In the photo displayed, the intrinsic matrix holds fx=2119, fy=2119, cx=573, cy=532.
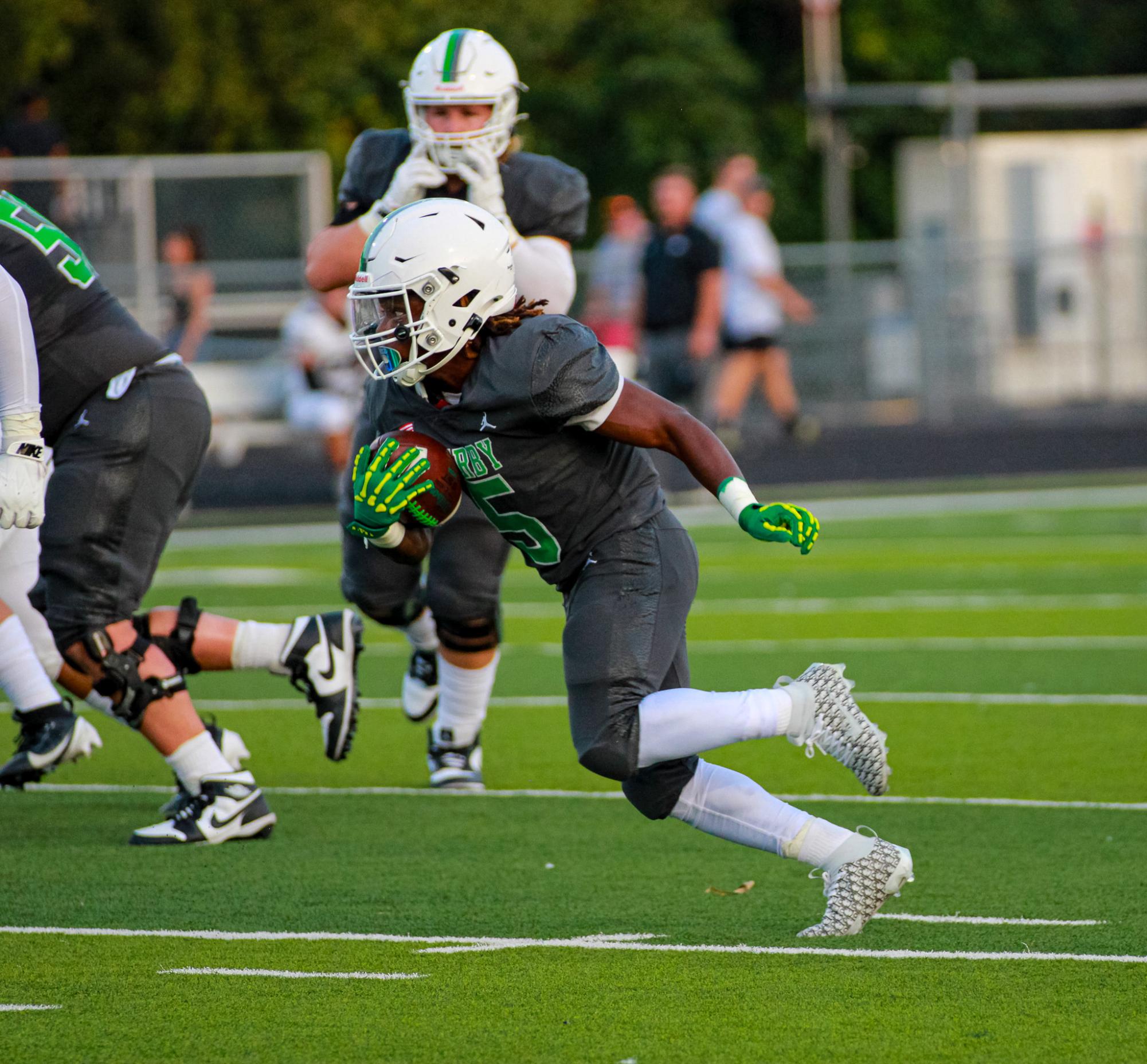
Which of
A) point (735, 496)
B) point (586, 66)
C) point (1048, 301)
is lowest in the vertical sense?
point (1048, 301)

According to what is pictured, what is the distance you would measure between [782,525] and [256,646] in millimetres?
2039

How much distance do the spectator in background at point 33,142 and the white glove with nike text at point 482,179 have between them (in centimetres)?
1098

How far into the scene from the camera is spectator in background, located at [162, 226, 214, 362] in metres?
15.6

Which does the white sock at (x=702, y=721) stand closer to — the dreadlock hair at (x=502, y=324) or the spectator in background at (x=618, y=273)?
the dreadlock hair at (x=502, y=324)

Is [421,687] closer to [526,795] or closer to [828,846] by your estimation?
[526,795]

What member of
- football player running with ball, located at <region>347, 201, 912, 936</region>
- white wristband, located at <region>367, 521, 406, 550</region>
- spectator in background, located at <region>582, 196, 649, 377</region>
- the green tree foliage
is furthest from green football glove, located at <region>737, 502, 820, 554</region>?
the green tree foliage

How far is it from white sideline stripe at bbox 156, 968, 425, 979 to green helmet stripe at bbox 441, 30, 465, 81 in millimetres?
2799

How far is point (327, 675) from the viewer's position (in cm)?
588

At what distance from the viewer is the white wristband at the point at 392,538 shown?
4605 millimetres

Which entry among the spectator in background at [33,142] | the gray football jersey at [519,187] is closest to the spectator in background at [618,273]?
the spectator in background at [33,142]

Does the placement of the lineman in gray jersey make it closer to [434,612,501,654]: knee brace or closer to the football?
[434,612,501,654]: knee brace

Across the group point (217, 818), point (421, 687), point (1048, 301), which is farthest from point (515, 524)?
point (1048, 301)

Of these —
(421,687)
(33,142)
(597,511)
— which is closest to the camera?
(597,511)

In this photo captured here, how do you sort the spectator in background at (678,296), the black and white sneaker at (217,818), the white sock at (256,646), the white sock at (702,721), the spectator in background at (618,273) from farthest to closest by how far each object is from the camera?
1. the spectator in background at (618,273)
2. the spectator in background at (678,296)
3. the white sock at (256,646)
4. the black and white sneaker at (217,818)
5. the white sock at (702,721)
